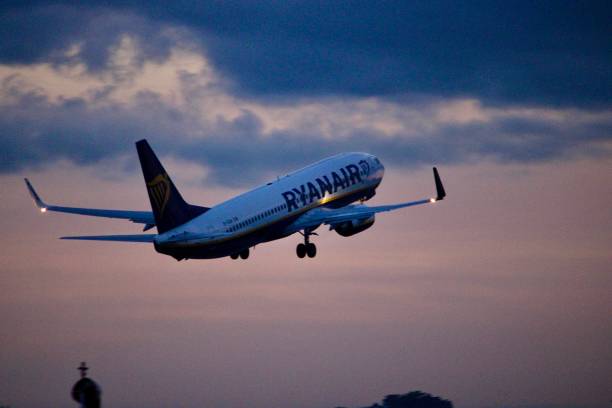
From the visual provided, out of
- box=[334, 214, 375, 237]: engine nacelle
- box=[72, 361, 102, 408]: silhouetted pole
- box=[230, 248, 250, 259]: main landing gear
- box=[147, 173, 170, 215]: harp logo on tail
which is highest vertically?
box=[334, 214, 375, 237]: engine nacelle

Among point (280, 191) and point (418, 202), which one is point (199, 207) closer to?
point (280, 191)

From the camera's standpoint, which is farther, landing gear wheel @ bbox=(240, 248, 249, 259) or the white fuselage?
landing gear wheel @ bbox=(240, 248, 249, 259)

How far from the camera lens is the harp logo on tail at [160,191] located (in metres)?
99.9

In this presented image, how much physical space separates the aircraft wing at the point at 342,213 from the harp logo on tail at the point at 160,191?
15.8m

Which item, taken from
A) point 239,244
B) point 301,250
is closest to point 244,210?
point 239,244

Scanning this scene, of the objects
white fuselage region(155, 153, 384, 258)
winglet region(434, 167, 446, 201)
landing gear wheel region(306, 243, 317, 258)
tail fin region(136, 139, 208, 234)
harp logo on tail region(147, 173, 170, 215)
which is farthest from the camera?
landing gear wheel region(306, 243, 317, 258)

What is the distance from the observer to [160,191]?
10012 cm

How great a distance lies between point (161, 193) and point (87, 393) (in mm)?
41236

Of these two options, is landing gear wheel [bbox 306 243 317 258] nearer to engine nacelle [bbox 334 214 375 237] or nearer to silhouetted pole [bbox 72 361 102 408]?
engine nacelle [bbox 334 214 375 237]

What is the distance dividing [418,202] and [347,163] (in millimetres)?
9677

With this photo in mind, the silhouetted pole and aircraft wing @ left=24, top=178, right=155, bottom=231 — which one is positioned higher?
aircraft wing @ left=24, top=178, right=155, bottom=231

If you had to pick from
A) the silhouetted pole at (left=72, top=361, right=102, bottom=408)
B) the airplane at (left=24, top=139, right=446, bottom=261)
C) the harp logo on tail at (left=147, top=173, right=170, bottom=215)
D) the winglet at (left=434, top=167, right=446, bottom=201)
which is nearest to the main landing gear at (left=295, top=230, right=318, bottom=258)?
the airplane at (left=24, top=139, right=446, bottom=261)

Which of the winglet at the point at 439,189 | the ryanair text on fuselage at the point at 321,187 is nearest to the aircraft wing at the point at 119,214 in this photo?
the ryanair text on fuselage at the point at 321,187

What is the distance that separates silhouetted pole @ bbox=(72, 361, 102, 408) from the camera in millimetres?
59594
